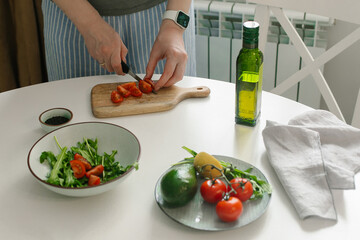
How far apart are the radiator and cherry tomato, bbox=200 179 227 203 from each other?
4.68ft

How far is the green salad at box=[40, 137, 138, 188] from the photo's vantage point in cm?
100

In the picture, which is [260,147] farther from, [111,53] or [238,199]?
[111,53]

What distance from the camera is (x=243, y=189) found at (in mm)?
941

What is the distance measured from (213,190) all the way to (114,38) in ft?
2.31

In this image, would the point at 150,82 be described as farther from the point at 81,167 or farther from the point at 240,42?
the point at 240,42

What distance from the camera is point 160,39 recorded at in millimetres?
1463

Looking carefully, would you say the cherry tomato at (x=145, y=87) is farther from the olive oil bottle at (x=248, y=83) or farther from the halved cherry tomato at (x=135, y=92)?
the olive oil bottle at (x=248, y=83)

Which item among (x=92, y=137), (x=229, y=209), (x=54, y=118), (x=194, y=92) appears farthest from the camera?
(x=194, y=92)

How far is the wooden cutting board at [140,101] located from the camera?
1.31 meters

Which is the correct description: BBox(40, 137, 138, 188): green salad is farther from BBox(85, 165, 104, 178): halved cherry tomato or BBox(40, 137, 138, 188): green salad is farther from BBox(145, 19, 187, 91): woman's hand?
BBox(145, 19, 187, 91): woman's hand

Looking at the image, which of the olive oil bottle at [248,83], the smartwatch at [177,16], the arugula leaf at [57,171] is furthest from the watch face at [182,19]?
the arugula leaf at [57,171]

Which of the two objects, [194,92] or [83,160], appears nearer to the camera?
[83,160]

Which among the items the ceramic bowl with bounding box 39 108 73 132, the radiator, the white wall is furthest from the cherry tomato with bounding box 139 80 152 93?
the white wall

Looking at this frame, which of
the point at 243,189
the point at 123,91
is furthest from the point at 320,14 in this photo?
the point at 243,189
